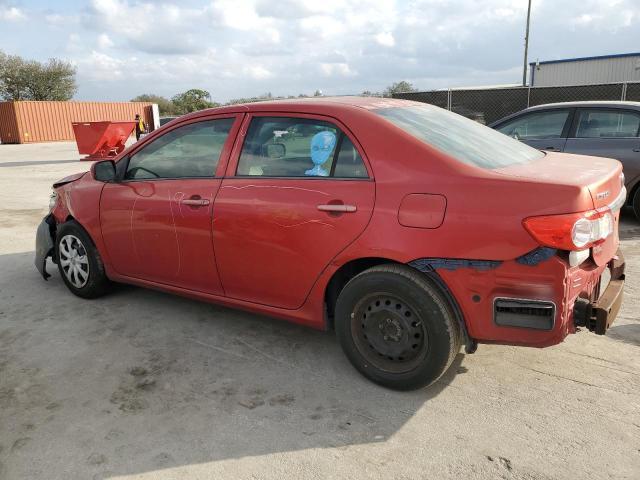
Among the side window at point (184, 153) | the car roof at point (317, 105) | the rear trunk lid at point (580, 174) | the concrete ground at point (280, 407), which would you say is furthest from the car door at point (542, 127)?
→ the side window at point (184, 153)

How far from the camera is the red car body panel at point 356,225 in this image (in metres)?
2.65

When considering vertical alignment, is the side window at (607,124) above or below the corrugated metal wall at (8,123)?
below

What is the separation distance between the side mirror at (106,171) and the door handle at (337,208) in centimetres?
205

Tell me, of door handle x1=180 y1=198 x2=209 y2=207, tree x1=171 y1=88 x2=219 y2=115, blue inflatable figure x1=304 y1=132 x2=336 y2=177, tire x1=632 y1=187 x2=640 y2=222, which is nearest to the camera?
blue inflatable figure x1=304 y1=132 x2=336 y2=177

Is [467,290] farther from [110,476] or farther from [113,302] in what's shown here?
[113,302]

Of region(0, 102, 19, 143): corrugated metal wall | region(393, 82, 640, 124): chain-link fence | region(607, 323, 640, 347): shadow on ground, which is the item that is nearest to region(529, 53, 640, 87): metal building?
region(393, 82, 640, 124): chain-link fence

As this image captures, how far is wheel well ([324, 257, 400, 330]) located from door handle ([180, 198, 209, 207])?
3.45 feet

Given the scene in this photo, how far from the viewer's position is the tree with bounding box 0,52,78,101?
48.5 meters

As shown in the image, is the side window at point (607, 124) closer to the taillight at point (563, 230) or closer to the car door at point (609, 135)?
the car door at point (609, 135)

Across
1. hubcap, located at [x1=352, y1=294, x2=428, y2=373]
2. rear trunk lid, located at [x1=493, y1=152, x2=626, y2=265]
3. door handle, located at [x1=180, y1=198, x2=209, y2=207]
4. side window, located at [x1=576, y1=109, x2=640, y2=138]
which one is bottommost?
hubcap, located at [x1=352, y1=294, x2=428, y2=373]

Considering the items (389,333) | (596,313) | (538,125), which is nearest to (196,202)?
(389,333)

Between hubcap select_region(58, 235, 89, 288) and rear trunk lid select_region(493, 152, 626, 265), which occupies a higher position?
rear trunk lid select_region(493, 152, 626, 265)

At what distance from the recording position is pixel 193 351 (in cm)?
371

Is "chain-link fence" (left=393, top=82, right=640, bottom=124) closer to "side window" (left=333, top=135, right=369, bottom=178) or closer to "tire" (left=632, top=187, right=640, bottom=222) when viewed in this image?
"tire" (left=632, top=187, right=640, bottom=222)
